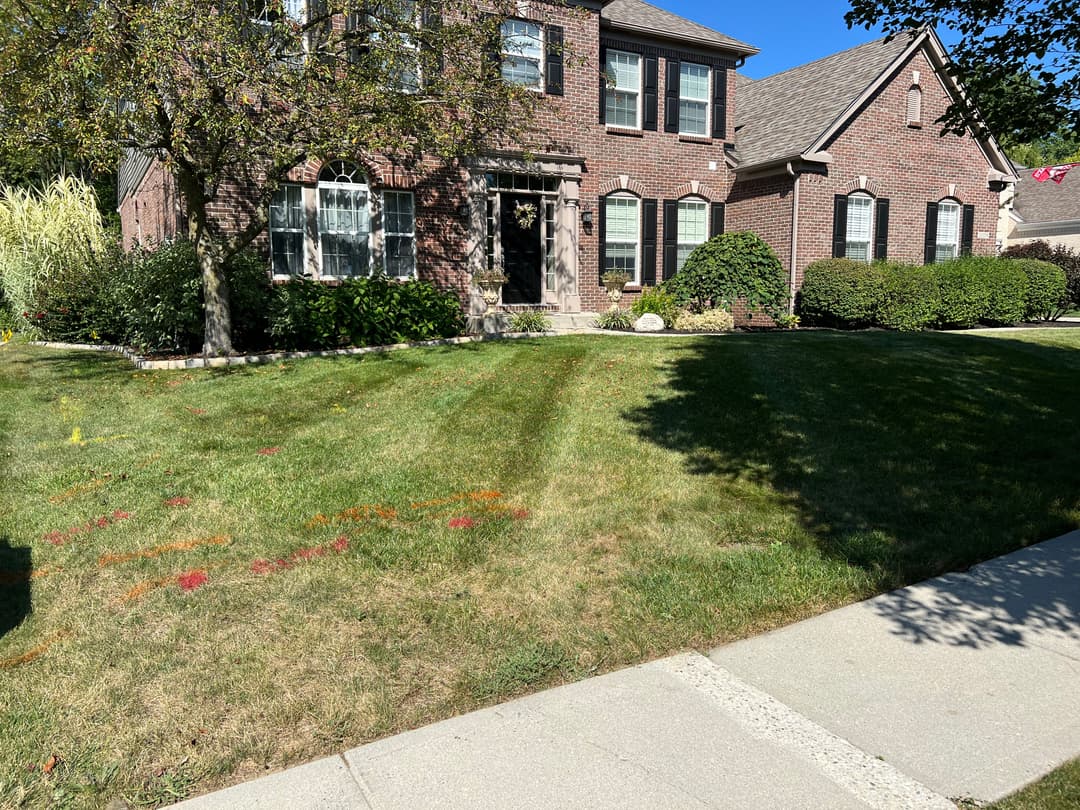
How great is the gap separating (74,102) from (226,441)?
5227mm

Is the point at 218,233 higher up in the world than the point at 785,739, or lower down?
higher up

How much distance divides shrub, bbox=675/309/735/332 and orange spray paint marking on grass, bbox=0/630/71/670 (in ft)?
40.5

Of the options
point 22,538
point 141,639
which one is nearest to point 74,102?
point 22,538

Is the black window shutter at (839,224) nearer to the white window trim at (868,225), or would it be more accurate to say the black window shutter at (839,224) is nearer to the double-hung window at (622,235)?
the white window trim at (868,225)

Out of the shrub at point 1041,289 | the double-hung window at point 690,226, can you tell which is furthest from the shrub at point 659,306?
the shrub at point 1041,289

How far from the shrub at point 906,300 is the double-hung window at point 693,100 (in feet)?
16.8

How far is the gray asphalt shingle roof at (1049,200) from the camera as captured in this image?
3042cm

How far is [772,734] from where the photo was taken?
3.03 m

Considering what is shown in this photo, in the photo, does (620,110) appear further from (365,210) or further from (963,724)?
(963,724)

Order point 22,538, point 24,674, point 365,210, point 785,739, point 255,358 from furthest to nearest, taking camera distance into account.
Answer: point 365,210 → point 255,358 → point 22,538 → point 24,674 → point 785,739

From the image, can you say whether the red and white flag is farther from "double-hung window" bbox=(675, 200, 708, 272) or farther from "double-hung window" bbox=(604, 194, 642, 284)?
"double-hung window" bbox=(604, 194, 642, 284)

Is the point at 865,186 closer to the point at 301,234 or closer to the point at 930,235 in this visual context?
the point at 930,235

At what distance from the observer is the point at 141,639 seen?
378cm

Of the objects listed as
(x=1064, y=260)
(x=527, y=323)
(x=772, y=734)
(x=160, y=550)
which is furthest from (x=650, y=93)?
(x=772, y=734)
